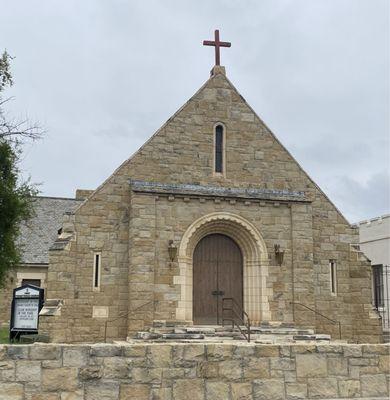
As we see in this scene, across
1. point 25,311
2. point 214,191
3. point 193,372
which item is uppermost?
point 214,191

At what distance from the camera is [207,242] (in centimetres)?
1777

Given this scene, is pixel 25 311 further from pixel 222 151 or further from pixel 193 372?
pixel 193 372

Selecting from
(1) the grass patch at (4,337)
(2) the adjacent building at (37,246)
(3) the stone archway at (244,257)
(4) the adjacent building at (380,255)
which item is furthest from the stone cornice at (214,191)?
(4) the adjacent building at (380,255)

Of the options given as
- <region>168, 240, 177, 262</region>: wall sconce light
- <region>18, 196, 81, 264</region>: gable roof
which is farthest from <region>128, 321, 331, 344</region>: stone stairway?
<region>18, 196, 81, 264</region>: gable roof

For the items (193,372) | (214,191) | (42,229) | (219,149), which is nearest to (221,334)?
(214,191)

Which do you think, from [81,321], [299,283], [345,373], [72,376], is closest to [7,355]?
[72,376]

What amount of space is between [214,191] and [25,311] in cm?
676

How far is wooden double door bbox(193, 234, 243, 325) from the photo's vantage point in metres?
17.2

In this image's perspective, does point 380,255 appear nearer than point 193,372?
No

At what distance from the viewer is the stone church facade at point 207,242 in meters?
16.4

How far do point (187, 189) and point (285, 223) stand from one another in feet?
10.8

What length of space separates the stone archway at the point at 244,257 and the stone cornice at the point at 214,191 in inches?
26.6

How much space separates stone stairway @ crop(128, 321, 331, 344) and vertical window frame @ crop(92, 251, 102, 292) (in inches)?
75.5

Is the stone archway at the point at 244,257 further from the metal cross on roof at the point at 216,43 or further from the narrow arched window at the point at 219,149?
the metal cross on roof at the point at 216,43
